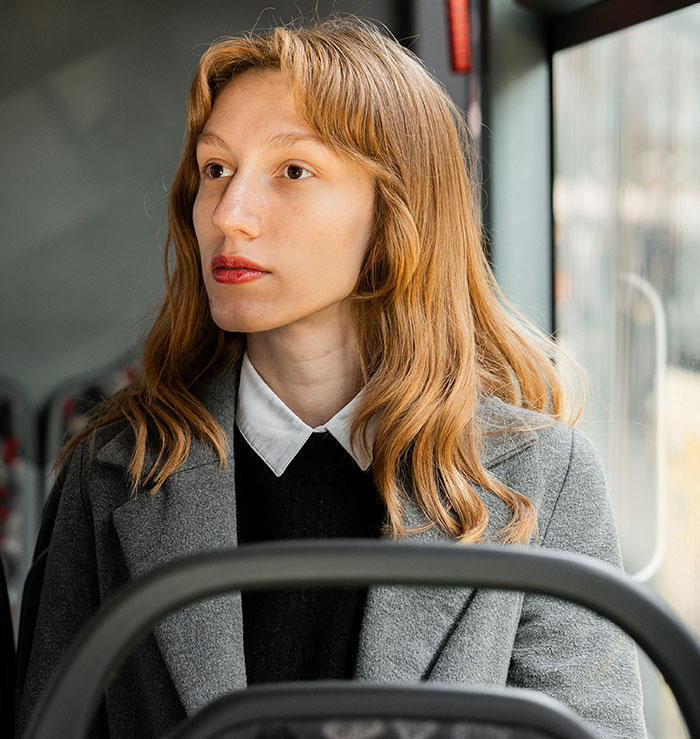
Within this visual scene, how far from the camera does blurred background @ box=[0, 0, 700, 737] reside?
166cm

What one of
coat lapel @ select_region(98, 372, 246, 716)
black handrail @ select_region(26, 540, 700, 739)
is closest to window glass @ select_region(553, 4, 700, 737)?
coat lapel @ select_region(98, 372, 246, 716)

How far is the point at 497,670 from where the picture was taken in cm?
99

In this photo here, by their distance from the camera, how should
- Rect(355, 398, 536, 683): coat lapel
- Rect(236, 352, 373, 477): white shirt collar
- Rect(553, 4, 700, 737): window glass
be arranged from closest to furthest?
Rect(355, 398, 536, 683): coat lapel, Rect(236, 352, 373, 477): white shirt collar, Rect(553, 4, 700, 737): window glass

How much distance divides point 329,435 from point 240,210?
288 millimetres

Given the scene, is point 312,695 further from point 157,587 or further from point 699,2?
point 699,2

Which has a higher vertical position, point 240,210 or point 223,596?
point 240,210

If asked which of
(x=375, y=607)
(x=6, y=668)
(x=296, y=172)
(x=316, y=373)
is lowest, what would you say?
(x=6, y=668)

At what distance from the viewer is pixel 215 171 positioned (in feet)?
3.50

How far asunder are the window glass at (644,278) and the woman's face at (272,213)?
811 millimetres

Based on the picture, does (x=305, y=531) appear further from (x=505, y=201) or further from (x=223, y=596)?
(x=505, y=201)

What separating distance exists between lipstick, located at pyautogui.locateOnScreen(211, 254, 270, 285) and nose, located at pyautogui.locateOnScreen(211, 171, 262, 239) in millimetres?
27

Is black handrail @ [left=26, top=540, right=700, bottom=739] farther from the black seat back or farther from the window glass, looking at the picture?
the window glass

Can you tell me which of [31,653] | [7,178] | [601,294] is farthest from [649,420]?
[7,178]

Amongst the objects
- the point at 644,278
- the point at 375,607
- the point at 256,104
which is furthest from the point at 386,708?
the point at 644,278
